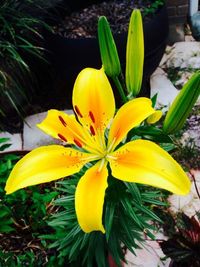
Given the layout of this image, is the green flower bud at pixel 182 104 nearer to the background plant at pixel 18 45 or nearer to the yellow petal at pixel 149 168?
the yellow petal at pixel 149 168

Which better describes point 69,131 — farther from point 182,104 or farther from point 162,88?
point 162,88

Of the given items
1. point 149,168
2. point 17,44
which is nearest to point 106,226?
point 149,168

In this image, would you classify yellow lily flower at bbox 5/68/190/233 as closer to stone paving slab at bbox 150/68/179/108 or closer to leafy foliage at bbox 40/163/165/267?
leafy foliage at bbox 40/163/165/267

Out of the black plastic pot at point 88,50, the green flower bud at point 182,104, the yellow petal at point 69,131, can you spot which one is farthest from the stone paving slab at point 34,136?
the green flower bud at point 182,104

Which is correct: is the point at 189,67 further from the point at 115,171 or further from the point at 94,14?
the point at 115,171

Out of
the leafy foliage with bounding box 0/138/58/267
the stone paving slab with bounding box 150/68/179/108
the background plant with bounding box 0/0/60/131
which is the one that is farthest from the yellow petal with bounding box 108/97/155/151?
the stone paving slab with bounding box 150/68/179/108

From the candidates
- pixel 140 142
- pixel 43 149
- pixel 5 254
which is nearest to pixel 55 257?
pixel 5 254
